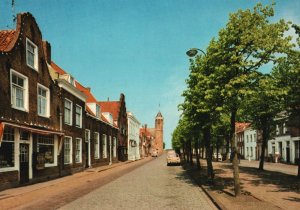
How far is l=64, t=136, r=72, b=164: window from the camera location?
27.4m

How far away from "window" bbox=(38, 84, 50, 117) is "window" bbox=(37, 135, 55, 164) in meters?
1.55

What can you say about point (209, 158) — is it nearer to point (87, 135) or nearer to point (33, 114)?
point (33, 114)

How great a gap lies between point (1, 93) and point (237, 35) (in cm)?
1133

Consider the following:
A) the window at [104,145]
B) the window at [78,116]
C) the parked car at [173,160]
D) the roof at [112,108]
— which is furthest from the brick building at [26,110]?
the roof at [112,108]

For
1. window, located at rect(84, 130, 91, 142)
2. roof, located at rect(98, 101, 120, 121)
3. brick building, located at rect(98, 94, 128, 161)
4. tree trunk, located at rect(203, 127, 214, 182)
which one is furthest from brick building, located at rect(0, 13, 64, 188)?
roof, located at rect(98, 101, 120, 121)

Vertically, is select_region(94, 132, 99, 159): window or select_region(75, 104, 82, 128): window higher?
select_region(75, 104, 82, 128): window

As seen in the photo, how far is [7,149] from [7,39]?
631 centimetres

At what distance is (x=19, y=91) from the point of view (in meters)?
19.2

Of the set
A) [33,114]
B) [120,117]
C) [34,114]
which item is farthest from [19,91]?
[120,117]

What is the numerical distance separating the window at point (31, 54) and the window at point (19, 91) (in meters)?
1.32

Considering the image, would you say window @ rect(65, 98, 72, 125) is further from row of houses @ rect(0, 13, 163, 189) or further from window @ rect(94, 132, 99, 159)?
window @ rect(94, 132, 99, 159)

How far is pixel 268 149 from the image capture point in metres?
55.8

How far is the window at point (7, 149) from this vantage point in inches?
671

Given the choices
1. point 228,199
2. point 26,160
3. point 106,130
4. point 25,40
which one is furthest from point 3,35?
point 106,130
